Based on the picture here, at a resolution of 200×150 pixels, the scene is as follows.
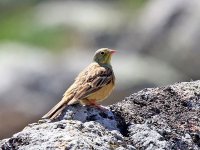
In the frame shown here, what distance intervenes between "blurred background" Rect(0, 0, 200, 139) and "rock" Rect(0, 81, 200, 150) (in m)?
16.4

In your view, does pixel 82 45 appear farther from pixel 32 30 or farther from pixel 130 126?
pixel 130 126

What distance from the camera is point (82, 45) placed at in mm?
34938

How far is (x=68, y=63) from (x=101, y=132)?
23.7 meters

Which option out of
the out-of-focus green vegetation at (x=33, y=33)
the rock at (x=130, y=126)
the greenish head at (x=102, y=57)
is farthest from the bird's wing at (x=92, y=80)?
the out-of-focus green vegetation at (x=33, y=33)

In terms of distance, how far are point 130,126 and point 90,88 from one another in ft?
5.72

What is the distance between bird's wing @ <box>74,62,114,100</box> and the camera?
10.2 m

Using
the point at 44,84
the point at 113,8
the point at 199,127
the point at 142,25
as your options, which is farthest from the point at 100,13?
the point at 199,127

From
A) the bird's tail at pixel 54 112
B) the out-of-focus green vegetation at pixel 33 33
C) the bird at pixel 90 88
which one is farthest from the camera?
the out-of-focus green vegetation at pixel 33 33

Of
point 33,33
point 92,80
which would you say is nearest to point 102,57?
point 92,80

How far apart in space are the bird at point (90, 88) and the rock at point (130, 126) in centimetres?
29

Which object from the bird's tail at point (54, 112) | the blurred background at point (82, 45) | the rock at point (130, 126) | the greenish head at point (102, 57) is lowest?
the rock at point (130, 126)

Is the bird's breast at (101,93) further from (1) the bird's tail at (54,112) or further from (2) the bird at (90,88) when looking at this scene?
(1) the bird's tail at (54,112)

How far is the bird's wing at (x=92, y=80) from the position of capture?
1024 cm

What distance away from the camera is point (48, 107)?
2767 cm
